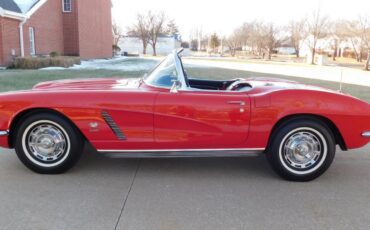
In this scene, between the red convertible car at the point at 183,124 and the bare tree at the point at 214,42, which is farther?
the bare tree at the point at 214,42

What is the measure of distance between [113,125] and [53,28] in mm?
23646

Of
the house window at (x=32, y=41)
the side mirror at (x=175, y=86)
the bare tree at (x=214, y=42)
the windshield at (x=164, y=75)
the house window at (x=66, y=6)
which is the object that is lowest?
the side mirror at (x=175, y=86)

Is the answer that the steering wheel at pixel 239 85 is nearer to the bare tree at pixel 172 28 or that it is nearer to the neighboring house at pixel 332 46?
the neighboring house at pixel 332 46

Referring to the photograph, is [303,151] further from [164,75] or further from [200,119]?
[164,75]

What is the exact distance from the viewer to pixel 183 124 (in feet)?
12.4

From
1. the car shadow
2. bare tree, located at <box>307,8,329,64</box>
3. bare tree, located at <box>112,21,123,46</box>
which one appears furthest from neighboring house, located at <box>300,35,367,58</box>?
bare tree, located at <box>112,21,123,46</box>

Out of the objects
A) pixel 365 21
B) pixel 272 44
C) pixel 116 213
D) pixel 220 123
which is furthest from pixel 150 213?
pixel 272 44

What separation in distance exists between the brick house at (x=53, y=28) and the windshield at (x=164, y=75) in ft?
53.8

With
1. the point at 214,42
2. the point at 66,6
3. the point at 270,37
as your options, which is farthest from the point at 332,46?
the point at 214,42

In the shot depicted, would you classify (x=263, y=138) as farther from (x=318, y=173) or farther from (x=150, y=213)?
(x=150, y=213)

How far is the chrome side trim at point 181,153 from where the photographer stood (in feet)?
12.6

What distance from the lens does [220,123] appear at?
3.79 m

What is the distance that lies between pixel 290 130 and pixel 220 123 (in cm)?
74

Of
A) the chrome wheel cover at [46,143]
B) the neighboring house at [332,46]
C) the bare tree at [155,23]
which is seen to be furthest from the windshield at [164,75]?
the bare tree at [155,23]
